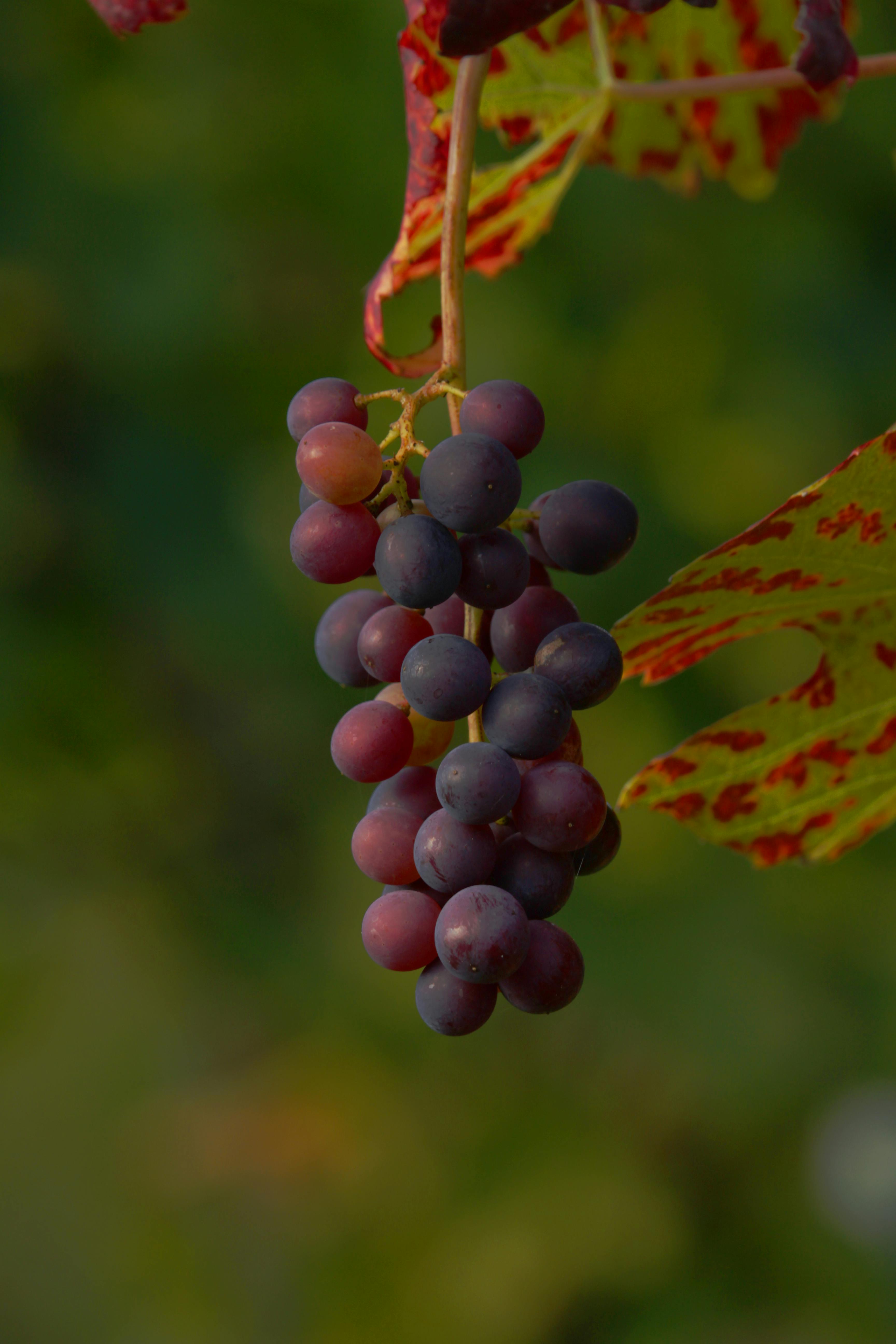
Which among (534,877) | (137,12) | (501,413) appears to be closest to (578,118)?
(137,12)

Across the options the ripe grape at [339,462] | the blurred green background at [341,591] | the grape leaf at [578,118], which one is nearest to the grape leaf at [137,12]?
the grape leaf at [578,118]

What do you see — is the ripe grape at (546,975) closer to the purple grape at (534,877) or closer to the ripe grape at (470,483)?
the purple grape at (534,877)

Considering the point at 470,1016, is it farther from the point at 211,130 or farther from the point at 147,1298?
the point at 147,1298

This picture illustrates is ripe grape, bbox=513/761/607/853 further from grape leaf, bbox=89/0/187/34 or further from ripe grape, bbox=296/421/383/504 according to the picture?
grape leaf, bbox=89/0/187/34

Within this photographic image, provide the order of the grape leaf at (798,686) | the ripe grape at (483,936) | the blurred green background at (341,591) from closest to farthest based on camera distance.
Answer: the ripe grape at (483,936) → the grape leaf at (798,686) → the blurred green background at (341,591)

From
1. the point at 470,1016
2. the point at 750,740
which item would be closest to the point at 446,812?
the point at 470,1016

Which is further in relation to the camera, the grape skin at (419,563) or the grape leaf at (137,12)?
the grape leaf at (137,12)

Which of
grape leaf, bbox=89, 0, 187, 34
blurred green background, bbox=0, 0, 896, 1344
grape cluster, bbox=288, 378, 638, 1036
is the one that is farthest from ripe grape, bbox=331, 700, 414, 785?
blurred green background, bbox=0, 0, 896, 1344
